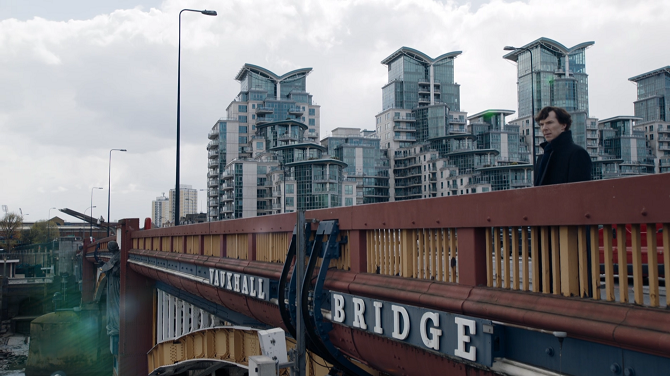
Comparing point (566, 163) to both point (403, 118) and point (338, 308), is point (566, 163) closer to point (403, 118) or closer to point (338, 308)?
point (338, 308)

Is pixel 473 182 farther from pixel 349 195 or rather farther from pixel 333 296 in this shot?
pixel 333 296

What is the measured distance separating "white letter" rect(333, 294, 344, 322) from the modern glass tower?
11294 cm


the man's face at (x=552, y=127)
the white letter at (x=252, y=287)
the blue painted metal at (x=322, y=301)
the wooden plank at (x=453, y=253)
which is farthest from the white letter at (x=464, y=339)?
the white letter at (x=252, y=287)

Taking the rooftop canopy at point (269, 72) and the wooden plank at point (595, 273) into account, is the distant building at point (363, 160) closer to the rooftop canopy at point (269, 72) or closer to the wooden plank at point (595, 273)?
the rooftop canopy at point (269, 72)

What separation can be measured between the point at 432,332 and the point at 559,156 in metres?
1.97

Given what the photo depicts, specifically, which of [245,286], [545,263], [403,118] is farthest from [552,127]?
[403,118]

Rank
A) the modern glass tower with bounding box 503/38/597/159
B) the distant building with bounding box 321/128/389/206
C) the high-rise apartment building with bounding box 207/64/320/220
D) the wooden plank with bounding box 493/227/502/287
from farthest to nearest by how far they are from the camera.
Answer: the modern glass tower with bounding box 503/38/597/159, the high-rise apartment building with bounding box 207/64/320/220, the distant building with bounding box 321/128/389/206, the wooden plank with bounding box 493/227/502/287

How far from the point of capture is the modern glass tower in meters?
115

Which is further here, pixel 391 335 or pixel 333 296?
pixel 333 296

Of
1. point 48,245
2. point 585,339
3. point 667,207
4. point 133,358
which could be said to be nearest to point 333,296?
point 585,339

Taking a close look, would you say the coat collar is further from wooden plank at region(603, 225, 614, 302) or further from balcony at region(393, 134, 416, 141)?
balcony at region(393, 134, 416, 141)

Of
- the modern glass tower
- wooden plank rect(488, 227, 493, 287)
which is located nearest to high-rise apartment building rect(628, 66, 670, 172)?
the modern glass tower

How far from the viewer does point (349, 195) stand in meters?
86.5

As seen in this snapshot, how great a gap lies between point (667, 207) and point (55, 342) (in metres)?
46.4
